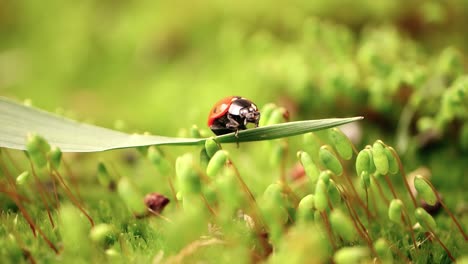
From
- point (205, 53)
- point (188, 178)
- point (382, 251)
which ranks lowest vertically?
point (382, 251)

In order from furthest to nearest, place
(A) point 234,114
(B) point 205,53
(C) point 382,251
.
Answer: (B) point 205,53, (A) point 234,114, (C) point 382,251

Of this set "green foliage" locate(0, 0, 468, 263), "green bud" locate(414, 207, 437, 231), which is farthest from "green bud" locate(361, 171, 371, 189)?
"green bud" locate(414, 207, 437, 231)

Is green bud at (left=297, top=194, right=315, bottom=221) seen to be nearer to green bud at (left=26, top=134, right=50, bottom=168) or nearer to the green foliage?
the green foliage

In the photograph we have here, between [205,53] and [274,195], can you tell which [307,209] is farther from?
[205,53]

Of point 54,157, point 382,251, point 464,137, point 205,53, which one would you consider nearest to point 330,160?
point 382,251

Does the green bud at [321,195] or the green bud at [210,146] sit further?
the green bud at [210,146]

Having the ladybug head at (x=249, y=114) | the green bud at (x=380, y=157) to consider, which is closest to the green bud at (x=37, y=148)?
the ladybug head at (x=249, y=114)

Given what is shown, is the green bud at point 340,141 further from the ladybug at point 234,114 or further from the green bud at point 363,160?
the ladybug at point 234,114
